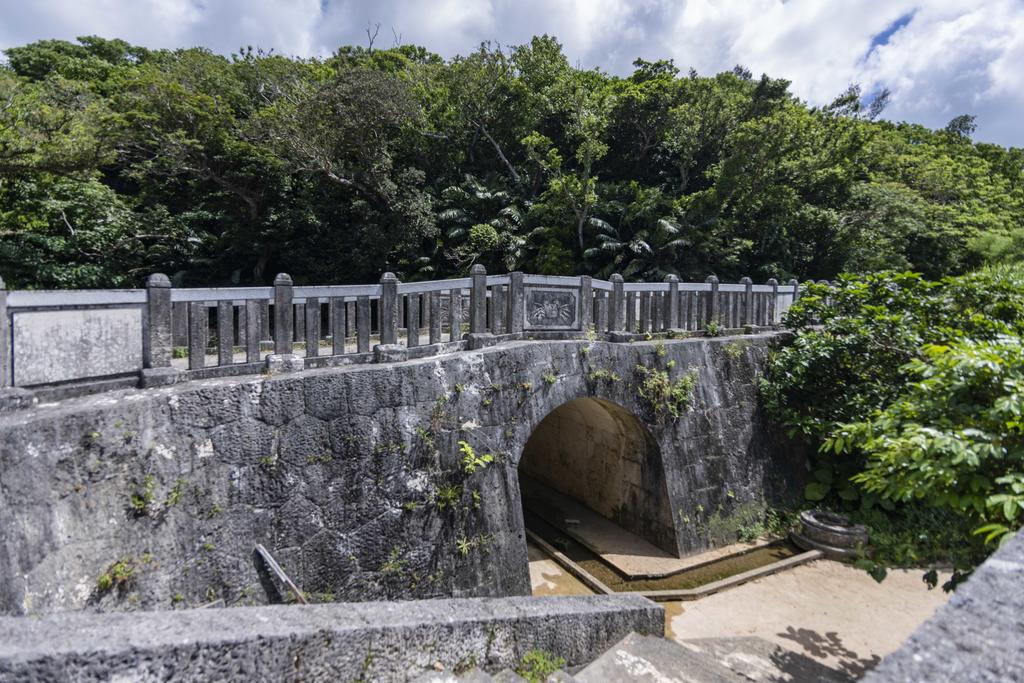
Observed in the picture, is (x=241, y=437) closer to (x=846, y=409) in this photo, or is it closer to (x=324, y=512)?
(x=324, y=512)

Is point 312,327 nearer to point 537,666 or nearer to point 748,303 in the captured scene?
point 537,666

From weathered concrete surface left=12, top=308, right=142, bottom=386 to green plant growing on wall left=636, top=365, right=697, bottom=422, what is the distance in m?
5.80

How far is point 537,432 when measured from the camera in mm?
10367

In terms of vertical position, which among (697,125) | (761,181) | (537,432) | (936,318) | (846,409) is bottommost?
(537,432)

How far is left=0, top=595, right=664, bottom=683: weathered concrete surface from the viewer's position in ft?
5.94

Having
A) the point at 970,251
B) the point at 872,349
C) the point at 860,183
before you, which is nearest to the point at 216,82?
the point at 872,349

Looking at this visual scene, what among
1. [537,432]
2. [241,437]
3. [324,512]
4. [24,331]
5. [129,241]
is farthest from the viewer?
[129,241]

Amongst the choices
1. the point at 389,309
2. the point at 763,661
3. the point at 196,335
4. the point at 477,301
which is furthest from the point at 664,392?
the point at 196,335

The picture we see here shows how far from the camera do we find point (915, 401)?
416 cm

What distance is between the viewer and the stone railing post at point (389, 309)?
18.5 feet

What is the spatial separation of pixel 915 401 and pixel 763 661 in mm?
2871

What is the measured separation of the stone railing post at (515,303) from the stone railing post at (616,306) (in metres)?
1.50

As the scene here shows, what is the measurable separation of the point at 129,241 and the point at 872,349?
17.1 metres

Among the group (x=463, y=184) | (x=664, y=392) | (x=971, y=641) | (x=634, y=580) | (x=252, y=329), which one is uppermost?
(x=463, y=184)
